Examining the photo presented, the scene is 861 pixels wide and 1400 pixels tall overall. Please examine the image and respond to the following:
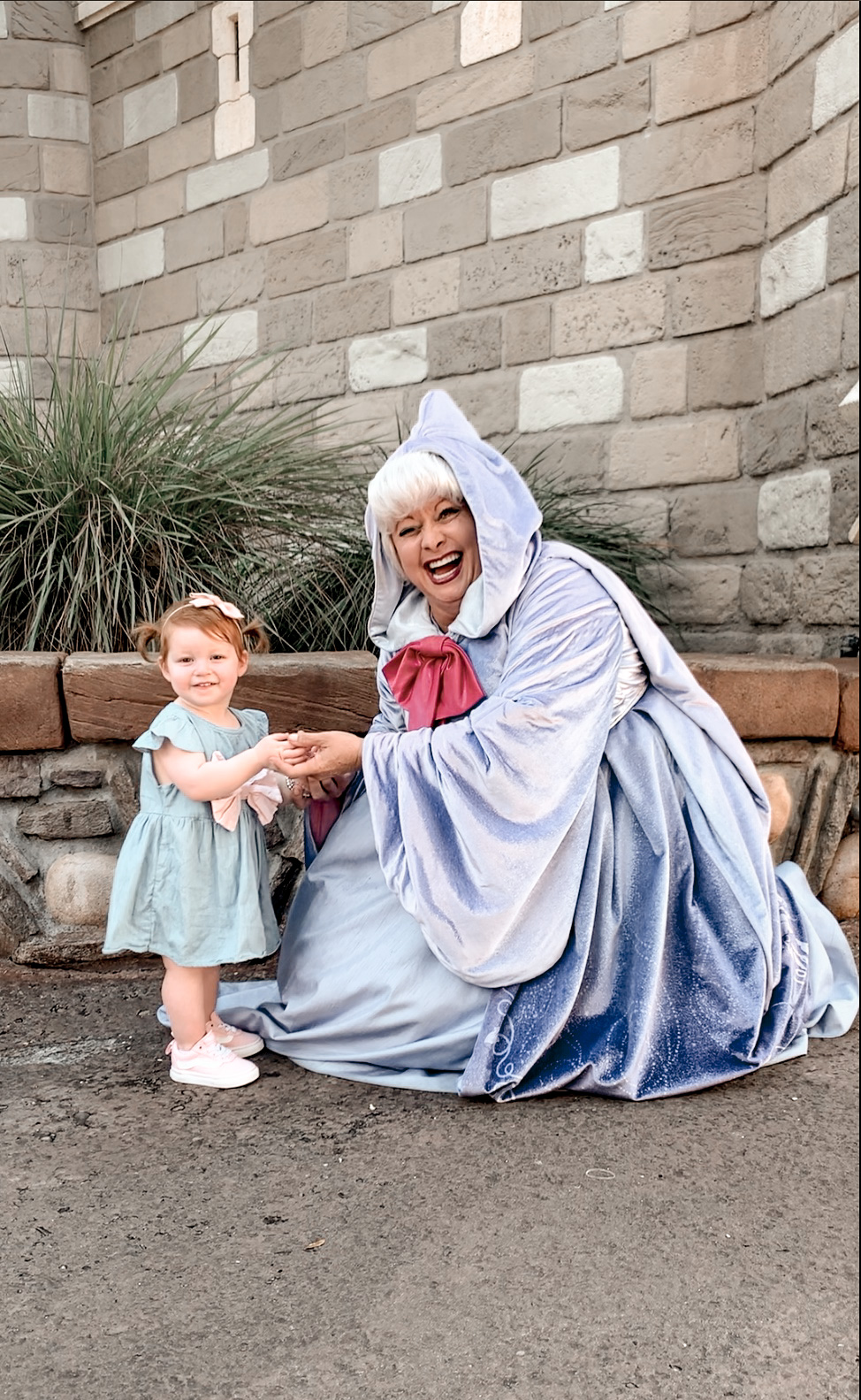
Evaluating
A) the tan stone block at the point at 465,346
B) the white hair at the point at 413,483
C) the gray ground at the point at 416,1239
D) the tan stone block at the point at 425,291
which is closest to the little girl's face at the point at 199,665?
the white hair at the point at 413,483

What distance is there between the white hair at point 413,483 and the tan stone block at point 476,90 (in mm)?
3503

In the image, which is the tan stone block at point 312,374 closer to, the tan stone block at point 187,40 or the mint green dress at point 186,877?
the tan stone block at point 187,40

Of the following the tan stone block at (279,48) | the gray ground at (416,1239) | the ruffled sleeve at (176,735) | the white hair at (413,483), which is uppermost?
the tan stone block at (279,48)

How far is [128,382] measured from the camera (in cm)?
426

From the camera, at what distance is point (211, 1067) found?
2.56 metres

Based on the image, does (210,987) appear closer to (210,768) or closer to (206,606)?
(210,768)

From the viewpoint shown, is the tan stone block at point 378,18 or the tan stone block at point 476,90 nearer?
the tan stone block at point 476,90

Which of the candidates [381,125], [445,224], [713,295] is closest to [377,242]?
[445,224]

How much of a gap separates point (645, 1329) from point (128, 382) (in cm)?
352

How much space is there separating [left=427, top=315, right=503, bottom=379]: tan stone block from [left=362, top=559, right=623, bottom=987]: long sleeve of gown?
3367 mm

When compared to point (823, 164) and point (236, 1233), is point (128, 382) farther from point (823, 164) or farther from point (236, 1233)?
point (236, 1233)

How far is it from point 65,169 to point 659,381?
2.49m

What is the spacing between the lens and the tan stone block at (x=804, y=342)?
13.7 ft

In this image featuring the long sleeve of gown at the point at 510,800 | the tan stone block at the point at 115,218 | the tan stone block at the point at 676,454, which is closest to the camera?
the long sleeve of gown at the point at 510,800
